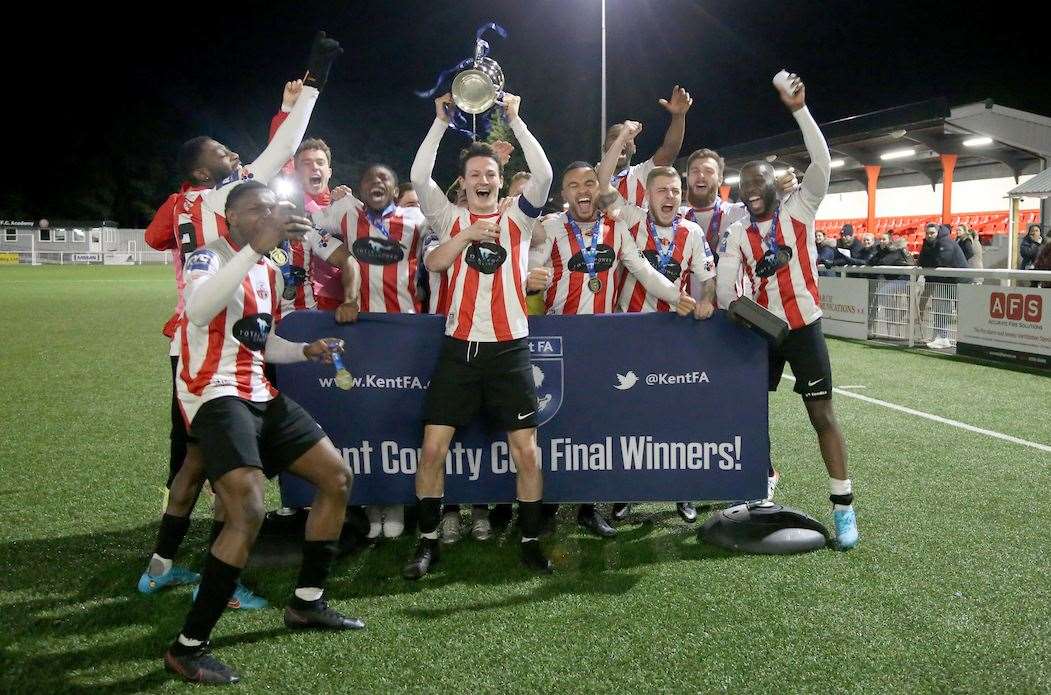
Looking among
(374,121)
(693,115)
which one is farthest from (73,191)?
(693,115)

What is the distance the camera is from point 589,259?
488cm

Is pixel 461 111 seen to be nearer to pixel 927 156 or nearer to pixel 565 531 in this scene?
pixel 565 531

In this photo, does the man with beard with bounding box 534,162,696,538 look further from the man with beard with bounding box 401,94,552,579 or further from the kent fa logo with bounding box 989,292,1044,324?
the kent fa logo with bounding box 989,292,1044,324

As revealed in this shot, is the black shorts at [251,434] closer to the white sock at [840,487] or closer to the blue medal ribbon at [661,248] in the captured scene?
the blue medal ribbon at [661,248]

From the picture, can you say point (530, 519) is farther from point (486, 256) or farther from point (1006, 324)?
point (1006, 324)

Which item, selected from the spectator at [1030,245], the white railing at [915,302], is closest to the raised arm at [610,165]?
the white railing at [915,302]

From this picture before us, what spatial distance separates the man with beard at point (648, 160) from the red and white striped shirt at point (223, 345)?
254 cm

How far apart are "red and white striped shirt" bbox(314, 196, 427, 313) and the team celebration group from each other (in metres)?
0.01

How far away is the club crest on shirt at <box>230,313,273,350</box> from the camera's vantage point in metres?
3.52

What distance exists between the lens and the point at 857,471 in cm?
620

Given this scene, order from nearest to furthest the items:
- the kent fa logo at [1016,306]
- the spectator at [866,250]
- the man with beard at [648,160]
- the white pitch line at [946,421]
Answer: the man with beard at [648,160] → the white pitch line at [946,421] → the kent fa logo at [1016,306] → the spectator at [866,250]

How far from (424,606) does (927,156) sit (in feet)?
76.9

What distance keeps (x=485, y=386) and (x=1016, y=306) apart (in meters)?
9.13

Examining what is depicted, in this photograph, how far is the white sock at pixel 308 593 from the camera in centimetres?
366
